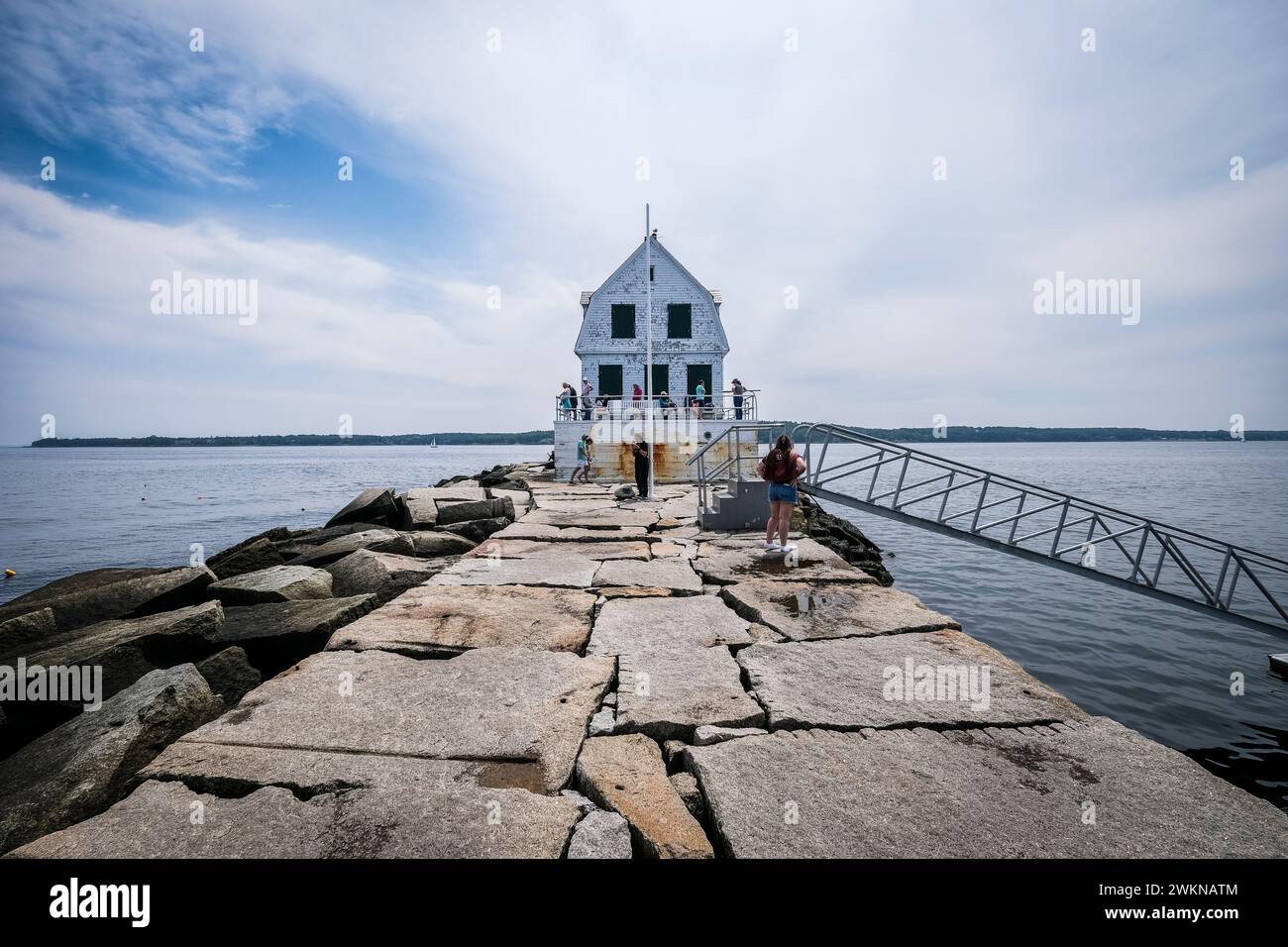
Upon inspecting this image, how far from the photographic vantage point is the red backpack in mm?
7398

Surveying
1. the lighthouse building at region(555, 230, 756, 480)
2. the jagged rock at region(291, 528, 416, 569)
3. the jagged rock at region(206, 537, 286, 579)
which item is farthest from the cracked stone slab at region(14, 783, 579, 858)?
the lighthouse building at region(555, 230, 756, 480)

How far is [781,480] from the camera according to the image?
7.37 meters

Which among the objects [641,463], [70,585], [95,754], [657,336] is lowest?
[70,585]

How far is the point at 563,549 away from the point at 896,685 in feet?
16.8

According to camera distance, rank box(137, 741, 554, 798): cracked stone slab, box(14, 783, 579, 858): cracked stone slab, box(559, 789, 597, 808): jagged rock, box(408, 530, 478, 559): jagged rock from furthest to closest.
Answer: box(408, 530, 478, 559): jagged rock → box(137, 741, 554, 798): cracked stone slab → box(559, 789, 597, 808): jagged rock → box(14, 783, 579, 858): cracked stone slab

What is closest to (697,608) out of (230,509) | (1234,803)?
(1234,803)

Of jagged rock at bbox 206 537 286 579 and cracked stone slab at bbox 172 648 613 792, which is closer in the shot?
cracked stone slab at bbox 172 648 613 792

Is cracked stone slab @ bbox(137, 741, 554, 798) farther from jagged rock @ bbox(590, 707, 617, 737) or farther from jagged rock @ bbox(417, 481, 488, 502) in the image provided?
jagged rock @ bbox(417, 481, 488, 502)

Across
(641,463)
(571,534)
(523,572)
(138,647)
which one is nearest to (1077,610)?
(641,463)

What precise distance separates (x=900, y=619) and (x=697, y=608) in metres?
1.71

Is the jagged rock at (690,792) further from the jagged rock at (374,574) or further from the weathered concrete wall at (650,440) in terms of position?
the weathered concrete wall at (650,440)

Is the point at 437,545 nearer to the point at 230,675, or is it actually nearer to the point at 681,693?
the point at 230,675

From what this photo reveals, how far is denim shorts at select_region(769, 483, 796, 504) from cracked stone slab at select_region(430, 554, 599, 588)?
2.50 m
